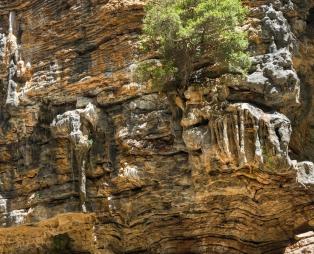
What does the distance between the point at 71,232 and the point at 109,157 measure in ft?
8.16

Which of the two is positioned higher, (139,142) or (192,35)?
(192,35)

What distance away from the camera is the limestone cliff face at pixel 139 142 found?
12953 mm

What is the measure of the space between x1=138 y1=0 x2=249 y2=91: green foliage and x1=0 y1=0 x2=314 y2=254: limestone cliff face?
1.77 ft

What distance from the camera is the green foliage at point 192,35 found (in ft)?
42.9

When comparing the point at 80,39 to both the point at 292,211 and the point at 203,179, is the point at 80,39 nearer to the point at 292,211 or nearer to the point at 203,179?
the point at 203,179

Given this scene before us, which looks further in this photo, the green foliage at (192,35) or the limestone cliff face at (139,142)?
the green foliage at (192,35)

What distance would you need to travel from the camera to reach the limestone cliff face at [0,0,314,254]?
42.5ft

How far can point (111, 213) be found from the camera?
1409 cm

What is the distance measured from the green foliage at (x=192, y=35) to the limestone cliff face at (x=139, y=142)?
1.77 ft

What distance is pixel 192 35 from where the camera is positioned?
519 inches

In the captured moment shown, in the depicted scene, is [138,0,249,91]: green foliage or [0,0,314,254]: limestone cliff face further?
[138,0,249,91]: green foliage

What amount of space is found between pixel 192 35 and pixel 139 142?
299cm

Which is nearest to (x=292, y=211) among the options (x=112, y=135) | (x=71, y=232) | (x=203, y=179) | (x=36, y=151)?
(x=203, y=179)

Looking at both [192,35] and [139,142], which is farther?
[139,142]
